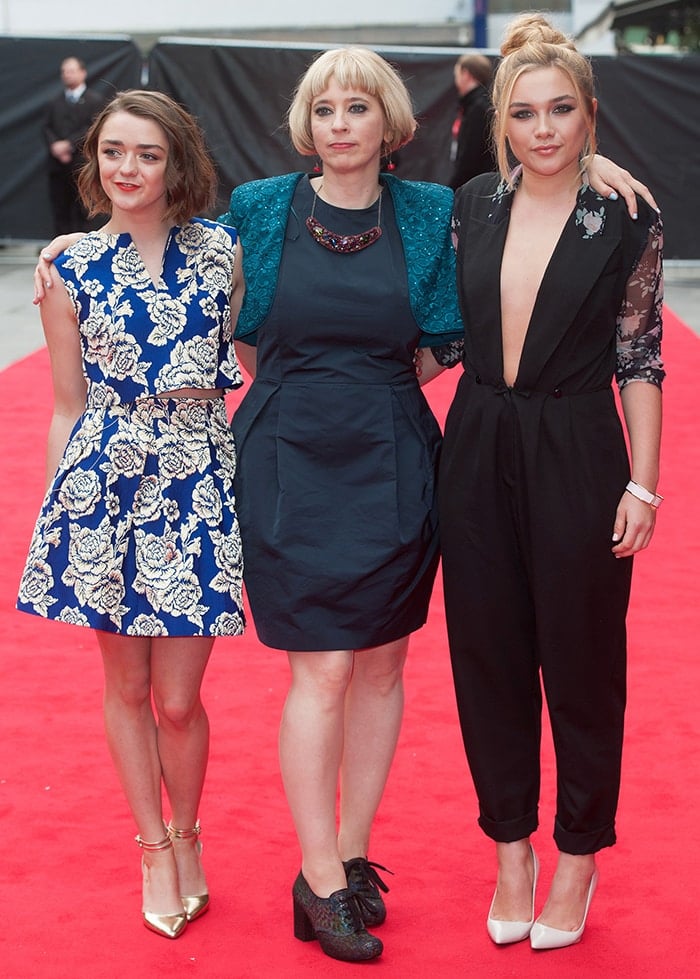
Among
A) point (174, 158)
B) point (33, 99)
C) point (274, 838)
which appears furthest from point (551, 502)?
point (33, 99)

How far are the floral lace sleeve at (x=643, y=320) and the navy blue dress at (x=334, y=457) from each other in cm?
41

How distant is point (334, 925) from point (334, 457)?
0.90m

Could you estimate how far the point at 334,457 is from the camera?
2.78 m

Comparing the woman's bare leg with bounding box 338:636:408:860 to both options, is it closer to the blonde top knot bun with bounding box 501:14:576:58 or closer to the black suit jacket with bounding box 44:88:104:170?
the blonde top knot bun with bounding box 501:14:576:58

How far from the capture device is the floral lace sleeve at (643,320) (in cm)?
263

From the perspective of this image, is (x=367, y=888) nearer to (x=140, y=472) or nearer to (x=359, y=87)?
(x=140, y=472)

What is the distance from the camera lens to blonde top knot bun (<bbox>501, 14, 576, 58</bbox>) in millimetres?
2639

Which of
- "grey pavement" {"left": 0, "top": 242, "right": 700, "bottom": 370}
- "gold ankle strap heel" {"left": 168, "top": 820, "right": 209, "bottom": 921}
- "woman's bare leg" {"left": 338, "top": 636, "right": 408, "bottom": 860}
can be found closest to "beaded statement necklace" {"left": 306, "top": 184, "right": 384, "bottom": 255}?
"woman's bare leg" {"left": 338, "top": 636, "right": 408, "bottom": 860}

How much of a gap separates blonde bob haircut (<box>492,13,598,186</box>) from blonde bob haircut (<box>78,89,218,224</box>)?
1.87 ft

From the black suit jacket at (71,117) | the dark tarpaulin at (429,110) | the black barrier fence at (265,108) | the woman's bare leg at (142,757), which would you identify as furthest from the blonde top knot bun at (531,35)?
the black suit jacket at (71,117)

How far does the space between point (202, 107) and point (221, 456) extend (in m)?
10.5

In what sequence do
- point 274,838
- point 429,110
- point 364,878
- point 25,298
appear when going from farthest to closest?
point 429,110 < point 25,298 < point 274,838 < point 364,878

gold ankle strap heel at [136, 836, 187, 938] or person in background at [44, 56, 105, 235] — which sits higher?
gold ankle strap heel at [136, 836, 187, 938]

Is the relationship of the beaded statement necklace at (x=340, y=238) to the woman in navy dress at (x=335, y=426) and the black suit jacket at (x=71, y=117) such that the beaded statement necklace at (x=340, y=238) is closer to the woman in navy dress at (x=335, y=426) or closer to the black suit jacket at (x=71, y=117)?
the woman in navy dress at (x=335, y=426)
